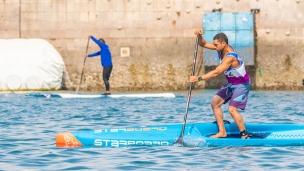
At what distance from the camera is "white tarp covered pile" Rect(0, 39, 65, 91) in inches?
1038

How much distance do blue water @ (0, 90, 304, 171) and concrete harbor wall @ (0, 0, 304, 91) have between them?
1.93 m

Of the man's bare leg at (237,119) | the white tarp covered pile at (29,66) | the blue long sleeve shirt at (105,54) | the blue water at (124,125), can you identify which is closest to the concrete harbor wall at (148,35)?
the white tarp covered pile at (29,66)

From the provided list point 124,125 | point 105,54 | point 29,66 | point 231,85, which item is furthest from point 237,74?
point 29,66

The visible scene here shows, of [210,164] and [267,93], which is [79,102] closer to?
[267,93]

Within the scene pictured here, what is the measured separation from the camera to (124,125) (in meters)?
15.8

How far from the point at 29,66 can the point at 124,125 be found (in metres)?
11.4

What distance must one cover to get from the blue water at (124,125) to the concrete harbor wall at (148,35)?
6.33 feet

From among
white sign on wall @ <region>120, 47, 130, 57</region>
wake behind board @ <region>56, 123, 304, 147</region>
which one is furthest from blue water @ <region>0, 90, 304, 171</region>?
white sign on wall @ <region>120, 47, 130, 57</region>

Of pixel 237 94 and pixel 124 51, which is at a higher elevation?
pixel 124 51

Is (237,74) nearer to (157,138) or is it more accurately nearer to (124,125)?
(157,138)

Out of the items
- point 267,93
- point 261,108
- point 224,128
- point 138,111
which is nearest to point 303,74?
point 267,93

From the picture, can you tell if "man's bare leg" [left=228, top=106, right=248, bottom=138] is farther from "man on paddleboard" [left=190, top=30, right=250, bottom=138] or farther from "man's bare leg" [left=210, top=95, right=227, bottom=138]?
"man's bare leg" [left=210, top=95, right=227, bottom=138]

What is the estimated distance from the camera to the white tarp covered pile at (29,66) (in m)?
26.4

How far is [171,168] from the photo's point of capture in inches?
405
